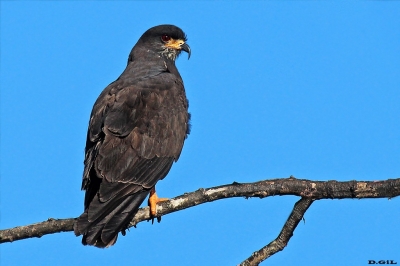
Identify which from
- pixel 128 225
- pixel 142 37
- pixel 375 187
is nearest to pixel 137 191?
pixel 128 225

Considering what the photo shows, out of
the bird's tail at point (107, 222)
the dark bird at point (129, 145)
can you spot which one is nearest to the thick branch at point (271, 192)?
the bird's tail at point (107, 222)

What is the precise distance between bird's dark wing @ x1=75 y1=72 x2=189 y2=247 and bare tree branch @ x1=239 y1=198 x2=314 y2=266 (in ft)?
4.56

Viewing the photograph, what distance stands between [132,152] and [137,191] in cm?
53

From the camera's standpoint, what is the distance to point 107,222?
604 cm

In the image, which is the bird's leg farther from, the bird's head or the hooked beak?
the hooked beak

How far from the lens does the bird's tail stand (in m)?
5.89

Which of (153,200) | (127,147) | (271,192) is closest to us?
(271,192)

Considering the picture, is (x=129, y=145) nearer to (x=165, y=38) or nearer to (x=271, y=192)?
(x=271, y=192)

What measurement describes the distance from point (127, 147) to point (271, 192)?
1833 millimetres

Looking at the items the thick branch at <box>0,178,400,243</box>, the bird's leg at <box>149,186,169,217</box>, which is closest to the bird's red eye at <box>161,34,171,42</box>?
the bird's leg at <box>149,186,169,217</box>

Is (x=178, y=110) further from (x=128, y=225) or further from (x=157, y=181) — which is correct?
(x=128, y=225)

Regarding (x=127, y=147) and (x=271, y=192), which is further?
(x=127, y=147)

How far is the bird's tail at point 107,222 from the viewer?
5891mm

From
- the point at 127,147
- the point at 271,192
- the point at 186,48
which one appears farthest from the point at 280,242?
the point at 186,48
